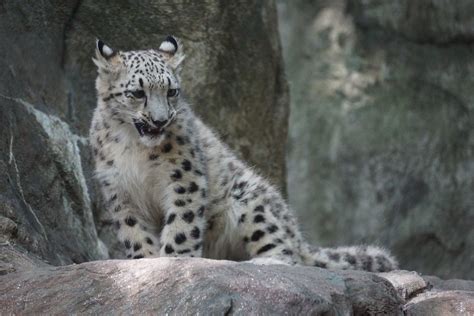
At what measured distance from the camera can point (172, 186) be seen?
24.0 ft

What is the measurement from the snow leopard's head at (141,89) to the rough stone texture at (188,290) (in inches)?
59.2

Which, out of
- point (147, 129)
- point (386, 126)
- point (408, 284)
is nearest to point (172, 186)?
point (147, 129)

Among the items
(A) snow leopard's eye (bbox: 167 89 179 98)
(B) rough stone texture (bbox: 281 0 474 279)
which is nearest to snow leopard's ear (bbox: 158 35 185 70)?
(A) snow leopard's eye (bbox: 167 89 179 98)

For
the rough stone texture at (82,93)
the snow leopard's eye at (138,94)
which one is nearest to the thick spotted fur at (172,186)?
the snow leopard's eye at (138,94)

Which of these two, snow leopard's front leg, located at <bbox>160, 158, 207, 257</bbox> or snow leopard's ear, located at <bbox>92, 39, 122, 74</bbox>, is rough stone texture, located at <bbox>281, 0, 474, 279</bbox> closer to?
snow leopard's front leg, located at <bbox>160, 158, 207, 257</bbox>

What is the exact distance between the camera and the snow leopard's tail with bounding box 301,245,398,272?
7.65 m

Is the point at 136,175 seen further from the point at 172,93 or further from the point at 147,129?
the point at 172,93

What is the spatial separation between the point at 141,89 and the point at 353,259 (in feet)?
6.45

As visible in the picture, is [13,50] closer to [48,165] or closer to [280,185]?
[48,165]

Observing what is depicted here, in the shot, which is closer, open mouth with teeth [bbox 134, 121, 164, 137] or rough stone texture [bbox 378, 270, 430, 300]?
rough stone texture [bbox 378, 270, 430, 300]

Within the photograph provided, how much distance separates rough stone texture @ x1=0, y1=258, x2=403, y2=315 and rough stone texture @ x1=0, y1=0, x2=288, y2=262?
3.48 feet

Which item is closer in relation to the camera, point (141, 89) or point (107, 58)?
point (141, 89)

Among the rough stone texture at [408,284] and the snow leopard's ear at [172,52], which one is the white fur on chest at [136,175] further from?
the rough stone texture at [408,284]

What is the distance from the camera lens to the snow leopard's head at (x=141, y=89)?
7.07 metres
